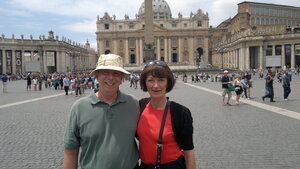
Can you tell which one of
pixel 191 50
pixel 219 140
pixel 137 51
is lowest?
pixel 219 140

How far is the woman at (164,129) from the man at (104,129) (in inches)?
4.8

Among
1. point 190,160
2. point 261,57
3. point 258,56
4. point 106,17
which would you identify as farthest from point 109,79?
point 106,17

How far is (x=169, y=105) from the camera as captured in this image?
8.20 ft

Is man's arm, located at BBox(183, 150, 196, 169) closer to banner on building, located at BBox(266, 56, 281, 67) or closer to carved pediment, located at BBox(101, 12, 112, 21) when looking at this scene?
banner on building, located at BBox(266, 56, 281, 67)

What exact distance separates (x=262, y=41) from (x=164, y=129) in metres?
62.8

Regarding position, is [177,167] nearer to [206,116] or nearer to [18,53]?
[206,116]

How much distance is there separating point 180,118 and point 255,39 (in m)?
62.9

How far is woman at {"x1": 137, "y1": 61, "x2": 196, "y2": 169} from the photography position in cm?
244

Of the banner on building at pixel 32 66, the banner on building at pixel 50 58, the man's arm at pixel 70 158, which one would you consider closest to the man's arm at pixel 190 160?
the man's arm at pixel 70 158

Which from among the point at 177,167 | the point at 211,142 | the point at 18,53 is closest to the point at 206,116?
the point at 211,142

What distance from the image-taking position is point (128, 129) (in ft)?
8.18

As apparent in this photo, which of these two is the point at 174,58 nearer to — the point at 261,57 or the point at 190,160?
the point at 261,57

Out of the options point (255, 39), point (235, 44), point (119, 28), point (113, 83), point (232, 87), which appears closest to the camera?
point (113, 83)

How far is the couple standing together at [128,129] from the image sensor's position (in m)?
2.45
